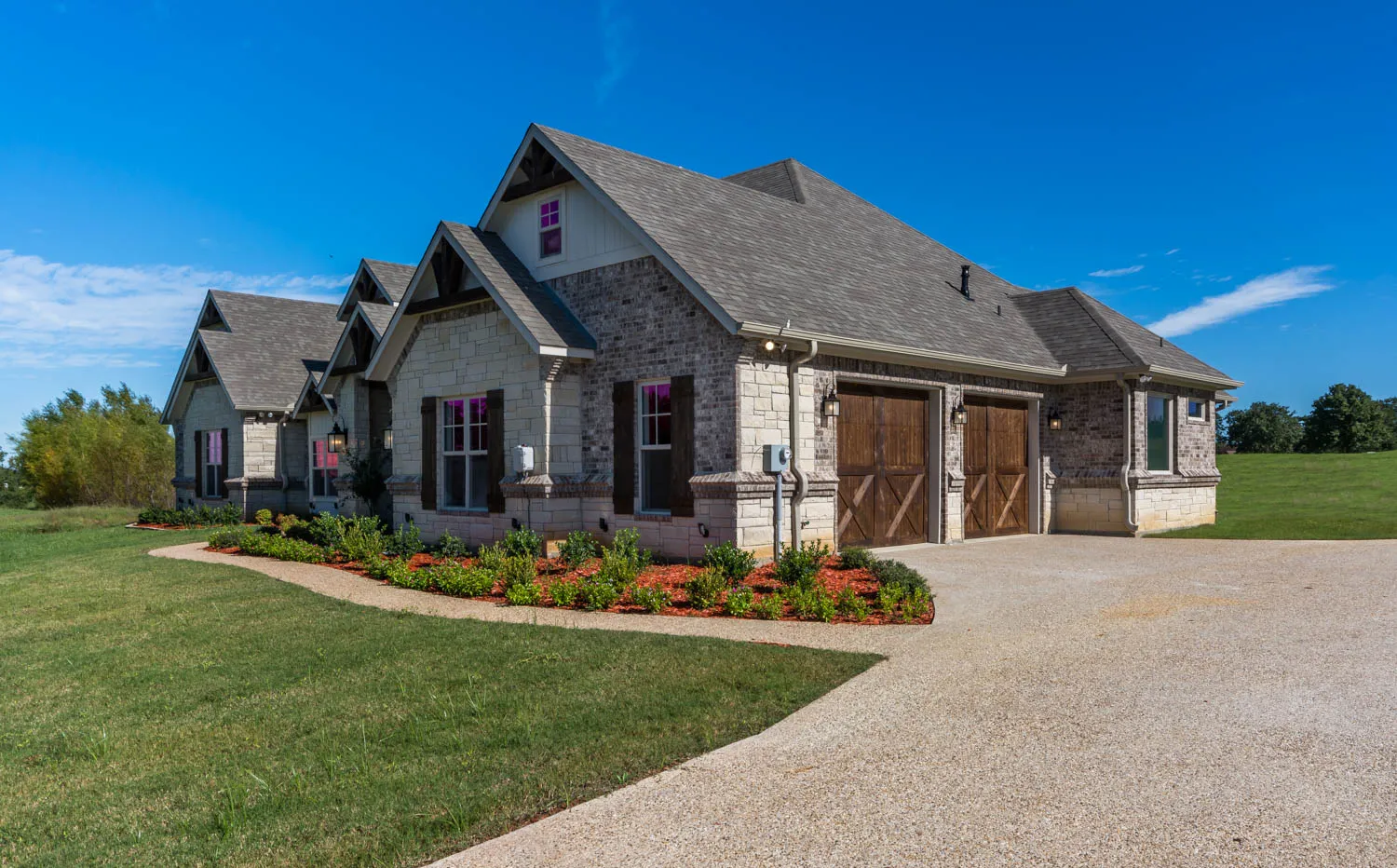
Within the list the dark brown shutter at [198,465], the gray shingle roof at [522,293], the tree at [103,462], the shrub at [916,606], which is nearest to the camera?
the shrub at [916,606]

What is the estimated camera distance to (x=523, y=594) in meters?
10.9

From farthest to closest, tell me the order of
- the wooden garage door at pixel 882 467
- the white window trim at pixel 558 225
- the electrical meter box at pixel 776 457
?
1. the white window trim at pixel 558 225
2. the wooden garage door at pixel 882 467
3. the electrical meter box at pixel 776 457

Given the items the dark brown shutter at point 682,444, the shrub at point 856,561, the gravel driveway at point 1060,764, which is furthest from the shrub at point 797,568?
the dark brown shutter at point 682,444

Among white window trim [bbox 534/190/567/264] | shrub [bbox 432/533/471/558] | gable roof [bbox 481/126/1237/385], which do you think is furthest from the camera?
white window trim [bbox 534/190/567/264]

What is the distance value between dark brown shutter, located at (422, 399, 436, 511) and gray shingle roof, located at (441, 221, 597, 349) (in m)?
2.86

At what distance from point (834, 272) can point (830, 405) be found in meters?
3.71

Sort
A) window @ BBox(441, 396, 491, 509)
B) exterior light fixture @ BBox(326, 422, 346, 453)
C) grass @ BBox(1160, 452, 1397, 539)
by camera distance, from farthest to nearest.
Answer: exterior light fixture @ BBox(326, 422, 346, 453), grass @ BBox(1160, 452, 1397, 539), window @ BBox(441, 396, 491, 509)

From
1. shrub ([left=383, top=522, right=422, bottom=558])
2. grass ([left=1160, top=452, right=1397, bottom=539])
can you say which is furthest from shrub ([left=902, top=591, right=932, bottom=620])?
grass ([left=1160, top=452, right=1397, bottom=539])

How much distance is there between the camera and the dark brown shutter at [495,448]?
49.9 feet

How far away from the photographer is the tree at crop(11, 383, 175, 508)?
113 ft

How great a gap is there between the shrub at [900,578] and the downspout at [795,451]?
202cm

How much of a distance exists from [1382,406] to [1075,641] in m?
67.7

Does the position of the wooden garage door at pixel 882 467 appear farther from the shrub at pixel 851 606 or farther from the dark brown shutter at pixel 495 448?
the dark brown shutter at pixel 495 448

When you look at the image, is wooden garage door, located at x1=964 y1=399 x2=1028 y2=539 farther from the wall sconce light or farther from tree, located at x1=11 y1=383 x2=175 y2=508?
tree, located at x1=11 y1=383 x2=175 y2=508
